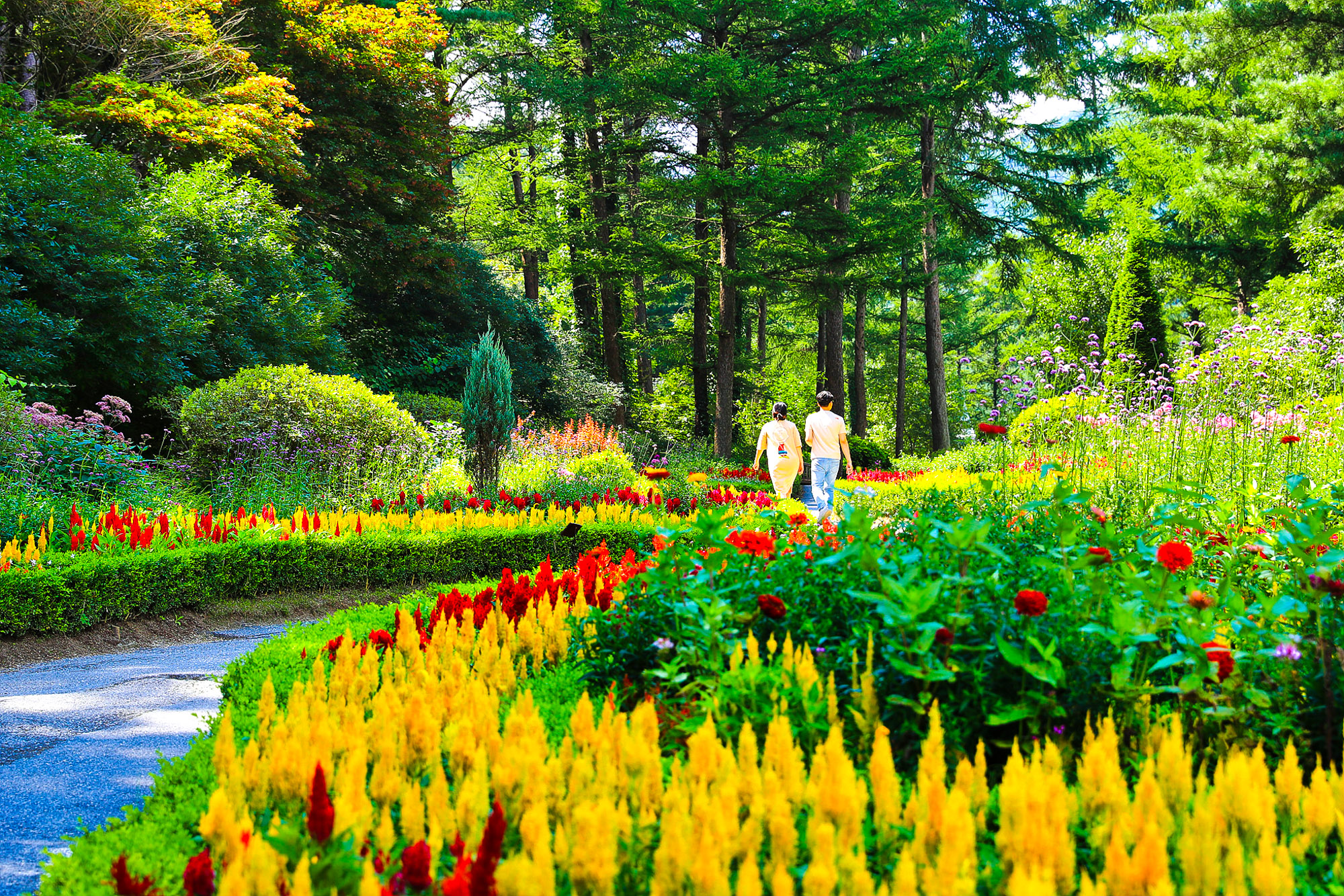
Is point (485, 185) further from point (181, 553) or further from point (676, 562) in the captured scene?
point (676, 562)

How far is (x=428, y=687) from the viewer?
3.01 meters

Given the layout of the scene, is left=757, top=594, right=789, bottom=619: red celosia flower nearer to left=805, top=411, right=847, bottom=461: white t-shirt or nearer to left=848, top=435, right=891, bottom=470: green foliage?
left=805, top=411, right=847, bottom=461: white t-shirt

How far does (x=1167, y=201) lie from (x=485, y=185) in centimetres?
2544

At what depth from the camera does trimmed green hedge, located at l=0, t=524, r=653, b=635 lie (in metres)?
6.27

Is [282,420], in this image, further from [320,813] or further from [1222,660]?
[1222,660]

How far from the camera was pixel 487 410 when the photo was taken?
1268cm

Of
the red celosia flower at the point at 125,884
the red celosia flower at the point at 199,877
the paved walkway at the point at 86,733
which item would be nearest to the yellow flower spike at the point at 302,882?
the red celosia flower at the point at 199,877

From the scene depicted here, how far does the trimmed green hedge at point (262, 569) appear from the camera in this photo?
6270 millimetres

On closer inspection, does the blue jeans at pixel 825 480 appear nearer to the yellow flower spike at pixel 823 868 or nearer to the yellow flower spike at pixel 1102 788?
the yellow flower spike at pixel 1102 788

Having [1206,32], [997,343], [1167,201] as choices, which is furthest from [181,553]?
[997,343]

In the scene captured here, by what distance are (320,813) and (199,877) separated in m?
0.26

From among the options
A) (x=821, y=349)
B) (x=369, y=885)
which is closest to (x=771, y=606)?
(x=369, y=885)

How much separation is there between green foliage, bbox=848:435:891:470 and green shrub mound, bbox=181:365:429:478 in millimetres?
10603

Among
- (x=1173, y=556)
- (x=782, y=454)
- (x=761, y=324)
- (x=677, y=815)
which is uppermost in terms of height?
(x=761, y=324)
